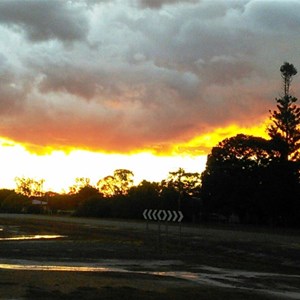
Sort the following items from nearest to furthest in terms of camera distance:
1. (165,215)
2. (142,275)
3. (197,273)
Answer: (142,275)
(197,273)
(165,215)

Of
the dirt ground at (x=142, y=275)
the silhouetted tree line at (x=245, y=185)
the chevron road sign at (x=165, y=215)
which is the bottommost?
the dirt ground at (x=142, y=275)

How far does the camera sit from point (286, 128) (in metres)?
87.4

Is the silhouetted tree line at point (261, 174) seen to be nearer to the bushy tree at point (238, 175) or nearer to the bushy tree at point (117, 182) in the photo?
the bushy tree at point (238, 175)

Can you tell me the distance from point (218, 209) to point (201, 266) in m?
76.7

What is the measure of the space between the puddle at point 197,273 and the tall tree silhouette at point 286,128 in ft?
226

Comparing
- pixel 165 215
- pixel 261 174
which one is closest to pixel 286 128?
pixel 261 174

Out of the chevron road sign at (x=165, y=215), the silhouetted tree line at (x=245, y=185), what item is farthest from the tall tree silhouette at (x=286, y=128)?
the chevron road sign at (x=165, y=215)

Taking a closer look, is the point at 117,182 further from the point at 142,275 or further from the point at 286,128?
the point at 142,275

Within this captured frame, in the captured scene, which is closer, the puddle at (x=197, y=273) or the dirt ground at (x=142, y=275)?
the dirt ground at (x=142, y=275)

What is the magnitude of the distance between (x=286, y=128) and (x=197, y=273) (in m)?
72.9

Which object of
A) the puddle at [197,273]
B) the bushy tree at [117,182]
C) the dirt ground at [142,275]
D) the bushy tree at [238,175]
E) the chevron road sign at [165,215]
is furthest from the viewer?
the bushy tree at [117,182]

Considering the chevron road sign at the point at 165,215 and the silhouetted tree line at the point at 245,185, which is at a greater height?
the silhouetted tree line at the point at 245,185

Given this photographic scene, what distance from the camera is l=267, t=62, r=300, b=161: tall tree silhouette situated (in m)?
86.8

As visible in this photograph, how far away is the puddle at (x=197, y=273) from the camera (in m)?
14.3
